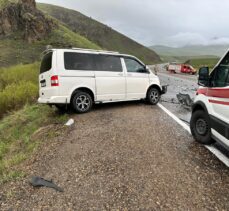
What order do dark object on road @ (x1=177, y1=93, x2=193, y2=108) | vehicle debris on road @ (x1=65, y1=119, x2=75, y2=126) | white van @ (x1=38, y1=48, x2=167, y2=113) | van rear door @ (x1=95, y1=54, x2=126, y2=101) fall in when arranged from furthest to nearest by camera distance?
dark object on road @ (x1=177, y1=93, x2=193, y2=108), van rear door @ (x1=95, y1=54, x2=126, y2=101), white van @ (x1=38, y1=48, x2=167, y2=113), vehicle debris on road @ (x1=65, y1=119, x2=75, y2=126)

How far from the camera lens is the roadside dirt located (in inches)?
117

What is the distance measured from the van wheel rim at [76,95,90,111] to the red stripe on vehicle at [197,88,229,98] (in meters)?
3.93

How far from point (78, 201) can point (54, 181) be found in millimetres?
709

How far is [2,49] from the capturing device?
34.0m

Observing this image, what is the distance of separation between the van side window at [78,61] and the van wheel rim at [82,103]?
98 cm

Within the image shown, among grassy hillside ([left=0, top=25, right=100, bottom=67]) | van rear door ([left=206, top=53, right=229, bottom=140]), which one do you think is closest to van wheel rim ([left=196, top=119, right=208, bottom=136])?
van rear door ([left=206, top=53, right=229, bottom=140])

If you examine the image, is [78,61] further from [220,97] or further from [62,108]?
[220,97]

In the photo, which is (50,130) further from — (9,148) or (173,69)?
(173,69)

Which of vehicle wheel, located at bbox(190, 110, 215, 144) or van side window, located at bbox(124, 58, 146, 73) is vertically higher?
van side window, located at bbox(124, 58, 146, 73)

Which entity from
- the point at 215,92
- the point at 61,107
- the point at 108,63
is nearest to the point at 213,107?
the point at 215,92

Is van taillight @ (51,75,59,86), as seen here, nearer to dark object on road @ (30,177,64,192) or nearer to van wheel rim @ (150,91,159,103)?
dark object on road @ (30,177,64,192)

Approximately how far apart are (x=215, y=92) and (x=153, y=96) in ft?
16.6


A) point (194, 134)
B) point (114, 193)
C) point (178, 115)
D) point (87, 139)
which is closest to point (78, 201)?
point (114, 193)

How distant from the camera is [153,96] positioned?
9.18 m
